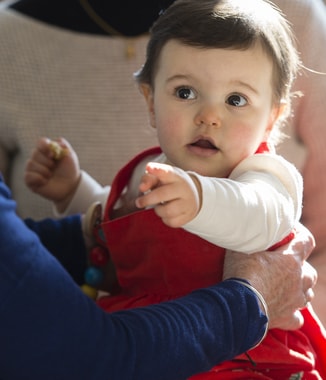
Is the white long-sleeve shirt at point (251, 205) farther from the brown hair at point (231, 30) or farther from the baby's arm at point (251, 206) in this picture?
the brown hair at point (231, 30)

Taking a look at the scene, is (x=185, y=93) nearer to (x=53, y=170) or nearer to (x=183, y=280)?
(x=183, y=280)

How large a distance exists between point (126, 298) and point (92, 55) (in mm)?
673

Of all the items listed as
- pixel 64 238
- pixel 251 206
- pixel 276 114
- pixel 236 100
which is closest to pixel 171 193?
pixel 251 206

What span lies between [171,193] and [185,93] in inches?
10.2

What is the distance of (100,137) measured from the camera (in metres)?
1.47

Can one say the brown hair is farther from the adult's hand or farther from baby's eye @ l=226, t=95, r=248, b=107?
the adult's hand

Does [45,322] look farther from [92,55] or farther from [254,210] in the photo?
[92,55]

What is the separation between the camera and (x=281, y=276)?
94 centimetres

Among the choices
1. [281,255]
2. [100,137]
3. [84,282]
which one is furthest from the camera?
[100,137]

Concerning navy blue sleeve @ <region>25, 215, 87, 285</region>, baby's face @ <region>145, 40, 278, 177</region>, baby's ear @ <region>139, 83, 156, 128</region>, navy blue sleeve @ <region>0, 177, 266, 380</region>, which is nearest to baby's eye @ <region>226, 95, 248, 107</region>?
baby's face @ <region>145, 40, 278, 177</region>

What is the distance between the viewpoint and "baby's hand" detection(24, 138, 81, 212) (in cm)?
126

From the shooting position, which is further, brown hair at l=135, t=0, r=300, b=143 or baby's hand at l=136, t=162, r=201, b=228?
brown hair at l=135, t=0, r=300, b=143

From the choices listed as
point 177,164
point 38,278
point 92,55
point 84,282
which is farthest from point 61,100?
point 38,278

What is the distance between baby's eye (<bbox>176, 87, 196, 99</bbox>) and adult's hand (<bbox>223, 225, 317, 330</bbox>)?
0.24 m
